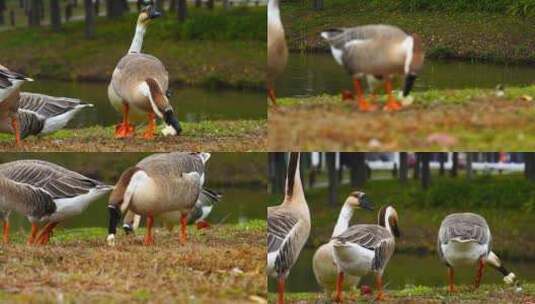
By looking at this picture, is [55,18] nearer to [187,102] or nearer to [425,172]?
[187,102]

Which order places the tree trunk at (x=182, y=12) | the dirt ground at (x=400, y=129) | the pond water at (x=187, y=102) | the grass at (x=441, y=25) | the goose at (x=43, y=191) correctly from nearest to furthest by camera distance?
the dirt ground at (x=400, y=129) < the goose at (x=43, y=191) < the grass at (x=441, y=25) < the pond water at (x=187, y=102) < the tree trunk at (x=182, y=12)

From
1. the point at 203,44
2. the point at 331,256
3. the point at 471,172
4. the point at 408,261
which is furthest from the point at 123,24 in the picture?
the point at 331,256

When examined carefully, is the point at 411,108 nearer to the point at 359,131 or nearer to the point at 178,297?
the point at 359,131

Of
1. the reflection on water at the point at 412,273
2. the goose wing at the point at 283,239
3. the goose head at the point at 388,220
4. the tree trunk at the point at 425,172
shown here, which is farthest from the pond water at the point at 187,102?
the goose wing at the point at 283,239

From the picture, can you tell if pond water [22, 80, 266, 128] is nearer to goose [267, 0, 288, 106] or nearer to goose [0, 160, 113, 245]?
goose [0, 160, 113, 245]

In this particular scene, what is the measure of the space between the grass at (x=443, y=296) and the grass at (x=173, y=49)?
1261 centimetres

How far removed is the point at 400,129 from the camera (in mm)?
9680

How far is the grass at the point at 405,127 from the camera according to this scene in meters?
9.65

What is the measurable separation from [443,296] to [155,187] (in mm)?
2941

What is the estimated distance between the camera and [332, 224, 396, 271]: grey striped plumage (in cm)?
954

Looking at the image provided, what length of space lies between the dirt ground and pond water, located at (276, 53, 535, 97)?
81 centimetres

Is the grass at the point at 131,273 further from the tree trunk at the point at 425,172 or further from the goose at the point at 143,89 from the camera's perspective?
the tree trunk at the point at 425,172

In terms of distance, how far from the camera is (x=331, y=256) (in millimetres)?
10195

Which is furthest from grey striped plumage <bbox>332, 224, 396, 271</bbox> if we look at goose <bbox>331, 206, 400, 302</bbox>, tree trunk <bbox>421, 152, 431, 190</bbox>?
tree trunk <bbox>421, 152, 431, 190</bbox>
